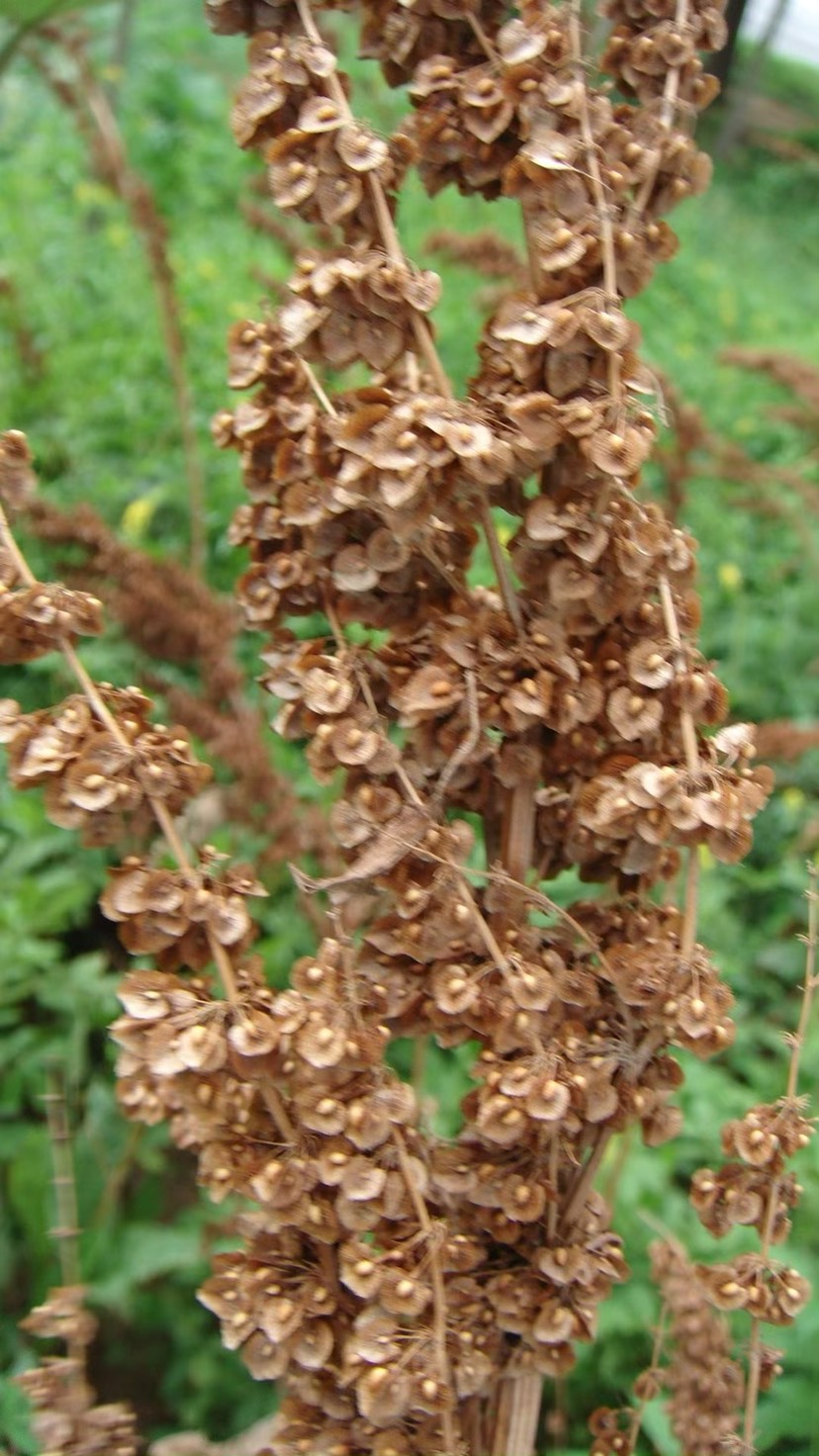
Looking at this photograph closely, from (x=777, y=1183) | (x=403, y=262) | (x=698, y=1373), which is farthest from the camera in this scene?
(x=698, y=1373)

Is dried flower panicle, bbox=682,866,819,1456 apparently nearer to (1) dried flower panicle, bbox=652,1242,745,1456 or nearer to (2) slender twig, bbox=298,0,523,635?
(1) dried flower panicle, bbox=652,1242,745,1456

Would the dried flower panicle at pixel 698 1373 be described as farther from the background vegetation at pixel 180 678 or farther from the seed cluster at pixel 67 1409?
the seed cluster at pixel 67 1409

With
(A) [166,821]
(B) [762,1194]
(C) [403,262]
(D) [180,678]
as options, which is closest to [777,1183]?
(B) [762,1194]

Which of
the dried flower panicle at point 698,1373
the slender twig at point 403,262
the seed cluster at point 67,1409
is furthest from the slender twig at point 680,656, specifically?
the seed cluster at point 67,1409

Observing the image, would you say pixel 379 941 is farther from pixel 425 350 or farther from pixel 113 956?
pixel 113 956

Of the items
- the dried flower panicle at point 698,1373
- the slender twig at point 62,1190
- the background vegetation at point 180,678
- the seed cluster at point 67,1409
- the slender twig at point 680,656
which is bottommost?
the background vegetation at point 180,678

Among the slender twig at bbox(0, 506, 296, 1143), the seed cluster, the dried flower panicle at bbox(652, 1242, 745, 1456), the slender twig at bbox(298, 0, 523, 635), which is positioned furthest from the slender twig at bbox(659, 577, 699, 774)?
the seed cluster

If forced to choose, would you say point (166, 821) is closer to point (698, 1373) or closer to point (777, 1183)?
point (777, 1183)

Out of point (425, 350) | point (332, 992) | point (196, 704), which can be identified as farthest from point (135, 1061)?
point (196, 704)
